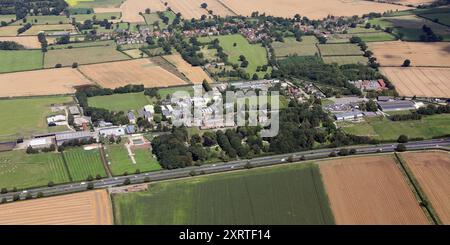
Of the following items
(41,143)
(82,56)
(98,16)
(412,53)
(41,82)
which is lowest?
(41,143)

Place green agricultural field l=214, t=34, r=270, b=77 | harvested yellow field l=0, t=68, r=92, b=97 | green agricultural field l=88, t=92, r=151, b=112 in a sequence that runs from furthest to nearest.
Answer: green agricultural field l=214, t=34, r=270, b=77, harvested yellow field l=0, t=68, r=92, b=97, green agricultural field l=88, t=92, r=151, b=112

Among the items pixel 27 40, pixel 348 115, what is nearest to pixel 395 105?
pixel 348 115

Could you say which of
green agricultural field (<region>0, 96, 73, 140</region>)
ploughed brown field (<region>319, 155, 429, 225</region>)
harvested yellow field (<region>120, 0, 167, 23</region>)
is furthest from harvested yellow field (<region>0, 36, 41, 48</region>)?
ploughed brown field (<region>319, 155, 429, 225</region>)

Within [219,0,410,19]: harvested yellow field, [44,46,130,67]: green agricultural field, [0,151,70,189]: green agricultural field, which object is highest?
[219,0,410,19]: harvested yellow field

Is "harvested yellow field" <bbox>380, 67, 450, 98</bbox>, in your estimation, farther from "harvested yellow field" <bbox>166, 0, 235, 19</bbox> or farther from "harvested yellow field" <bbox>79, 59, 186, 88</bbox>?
"harvested yellow field" <bbox>166, 0, 235, 19</bbox>

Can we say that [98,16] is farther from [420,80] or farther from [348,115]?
[420,80]

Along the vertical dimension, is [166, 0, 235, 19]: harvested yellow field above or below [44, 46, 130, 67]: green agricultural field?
above

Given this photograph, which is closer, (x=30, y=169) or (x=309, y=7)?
(x=30, y=169)

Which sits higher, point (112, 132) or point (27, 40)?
point (27, 40)
